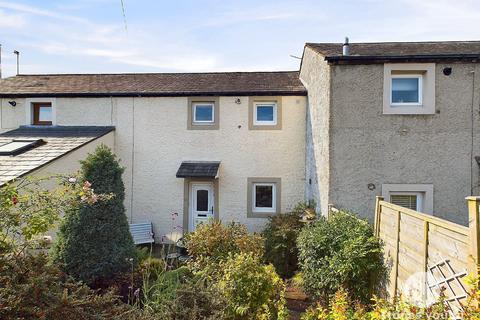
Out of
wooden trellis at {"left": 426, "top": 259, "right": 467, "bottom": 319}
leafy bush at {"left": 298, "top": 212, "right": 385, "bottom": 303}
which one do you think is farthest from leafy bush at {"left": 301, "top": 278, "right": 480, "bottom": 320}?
leafy bush at {"left": 298, "top": 212, "right": 385, "bottom": 303}

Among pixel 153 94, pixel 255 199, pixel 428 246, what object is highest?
pixel 153 94

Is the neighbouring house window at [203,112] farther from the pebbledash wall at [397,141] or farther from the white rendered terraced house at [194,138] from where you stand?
the pebbledash wall at [397,141]

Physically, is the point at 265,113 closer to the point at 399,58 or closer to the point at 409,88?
the point at 409,88

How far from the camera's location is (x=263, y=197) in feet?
39.5

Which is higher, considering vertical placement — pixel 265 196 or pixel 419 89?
pixel 419 89

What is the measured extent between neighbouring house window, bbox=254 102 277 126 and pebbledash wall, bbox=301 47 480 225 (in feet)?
13.3

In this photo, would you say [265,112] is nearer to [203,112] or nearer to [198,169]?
[203,112]

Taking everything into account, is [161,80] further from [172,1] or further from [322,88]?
[172,1]

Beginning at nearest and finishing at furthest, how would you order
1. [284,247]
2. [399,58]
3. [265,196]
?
[399,58] < [284,247] < [265,196]

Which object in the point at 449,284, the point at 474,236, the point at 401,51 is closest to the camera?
the point at 474,236

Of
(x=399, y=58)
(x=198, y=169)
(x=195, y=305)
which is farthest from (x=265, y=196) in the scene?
(x=195, y=305)

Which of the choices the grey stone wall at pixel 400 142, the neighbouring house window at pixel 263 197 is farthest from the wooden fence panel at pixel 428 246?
the neighbouring house window at pixel 263 197

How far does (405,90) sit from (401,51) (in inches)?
64.4

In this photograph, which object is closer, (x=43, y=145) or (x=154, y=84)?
(x=43, y=145)
